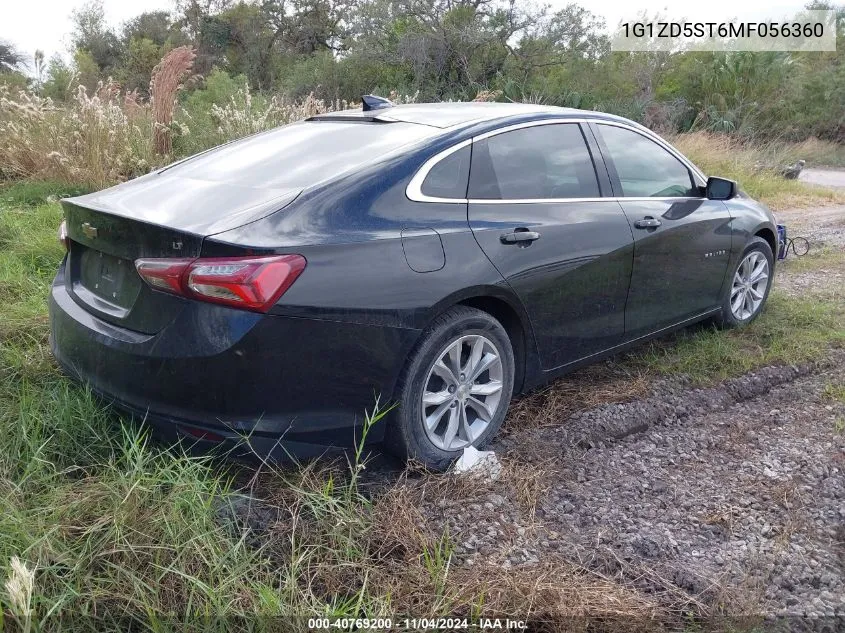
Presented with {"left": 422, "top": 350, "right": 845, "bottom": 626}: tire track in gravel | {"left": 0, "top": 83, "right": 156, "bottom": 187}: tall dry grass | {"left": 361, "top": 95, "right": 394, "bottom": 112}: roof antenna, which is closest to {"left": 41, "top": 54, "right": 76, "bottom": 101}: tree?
{"left": 0, "top": 83, "right": 156, "bottom": 187}: tall dry grass

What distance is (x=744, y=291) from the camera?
4875 millimetres

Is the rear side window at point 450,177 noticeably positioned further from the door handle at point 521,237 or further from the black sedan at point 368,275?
the door handle at point 521,237

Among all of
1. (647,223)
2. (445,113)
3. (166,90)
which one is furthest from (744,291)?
(166,90)

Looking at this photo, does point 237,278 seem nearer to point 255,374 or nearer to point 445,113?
point 255,374

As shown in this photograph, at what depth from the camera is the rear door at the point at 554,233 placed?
10.4 feet

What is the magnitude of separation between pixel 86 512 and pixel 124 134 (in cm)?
662

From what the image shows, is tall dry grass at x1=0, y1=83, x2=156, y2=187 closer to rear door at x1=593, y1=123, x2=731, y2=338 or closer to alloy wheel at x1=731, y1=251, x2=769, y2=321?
rear door at x1=593, y1=123, x2=731, y2=338

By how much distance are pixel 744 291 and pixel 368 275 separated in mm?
3230

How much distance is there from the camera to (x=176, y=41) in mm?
31344

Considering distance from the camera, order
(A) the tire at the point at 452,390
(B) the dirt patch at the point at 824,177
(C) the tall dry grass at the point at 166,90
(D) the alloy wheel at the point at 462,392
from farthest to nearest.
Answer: (B) the dirt patch at the point at 824,177 → (C) the tall dry grass at the point at 166,90 → (D) the alloy wheel at the point at 462,392 → (A) the tire at the point at 452,390

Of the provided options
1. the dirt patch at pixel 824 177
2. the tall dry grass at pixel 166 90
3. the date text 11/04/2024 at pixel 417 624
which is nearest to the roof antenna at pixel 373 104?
the date text 11/04/2024 at pixel 417 624

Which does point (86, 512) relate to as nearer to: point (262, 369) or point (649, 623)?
point (262, 369)

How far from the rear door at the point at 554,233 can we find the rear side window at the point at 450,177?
1.9 inches

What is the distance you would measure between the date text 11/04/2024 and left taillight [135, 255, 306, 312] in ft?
3.27
